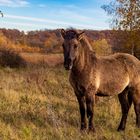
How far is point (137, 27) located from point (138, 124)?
2092cm

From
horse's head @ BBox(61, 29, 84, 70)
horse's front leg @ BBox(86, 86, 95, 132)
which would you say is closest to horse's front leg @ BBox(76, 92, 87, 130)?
horse's front leg @ BBox(86, 86, 95, 132)

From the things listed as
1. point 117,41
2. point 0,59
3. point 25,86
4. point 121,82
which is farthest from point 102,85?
point 117,41

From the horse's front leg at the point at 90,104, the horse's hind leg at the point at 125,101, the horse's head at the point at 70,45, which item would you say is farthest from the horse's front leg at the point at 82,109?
the horse's hind leg at the point at 125,101

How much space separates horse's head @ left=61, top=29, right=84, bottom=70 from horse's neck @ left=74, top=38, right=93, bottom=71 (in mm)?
214

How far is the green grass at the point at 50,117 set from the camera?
7326 millimetres

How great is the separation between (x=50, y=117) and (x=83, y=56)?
165 cm

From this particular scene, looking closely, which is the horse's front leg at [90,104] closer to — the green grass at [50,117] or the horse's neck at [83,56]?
the green grass at [50,117]

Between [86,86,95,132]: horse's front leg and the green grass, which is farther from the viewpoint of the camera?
[86,86,95,132]: horse's front leg

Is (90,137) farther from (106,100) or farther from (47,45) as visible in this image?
(47,45)

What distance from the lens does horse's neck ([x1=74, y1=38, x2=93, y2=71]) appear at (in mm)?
7727

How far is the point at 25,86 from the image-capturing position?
13594 millimetres

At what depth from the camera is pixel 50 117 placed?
8.52 meters

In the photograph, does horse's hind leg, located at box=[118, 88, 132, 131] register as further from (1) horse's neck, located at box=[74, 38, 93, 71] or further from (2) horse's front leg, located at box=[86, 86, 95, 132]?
(1) horse's neck, located at box=[74, 38, 93, 71]

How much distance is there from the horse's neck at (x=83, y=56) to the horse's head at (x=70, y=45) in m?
0.21
